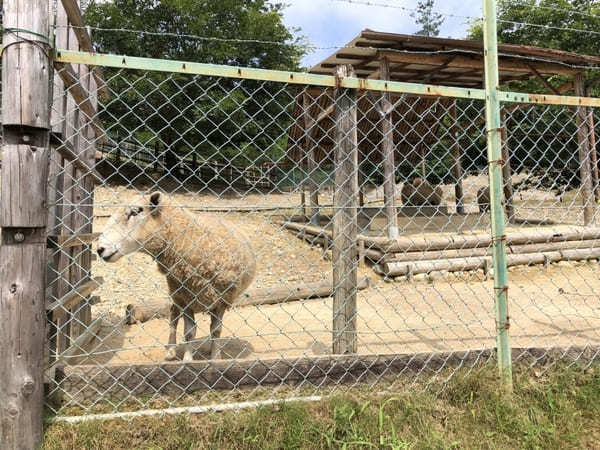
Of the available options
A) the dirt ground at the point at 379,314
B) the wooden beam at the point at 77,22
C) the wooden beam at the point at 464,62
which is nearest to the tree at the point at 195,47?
the wooden beam at the point at 464,62

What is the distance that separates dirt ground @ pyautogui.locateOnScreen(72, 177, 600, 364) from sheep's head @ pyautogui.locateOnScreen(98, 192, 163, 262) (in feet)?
0.84

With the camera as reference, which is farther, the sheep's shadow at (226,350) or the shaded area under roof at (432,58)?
the shaded area under roof at (432,58)

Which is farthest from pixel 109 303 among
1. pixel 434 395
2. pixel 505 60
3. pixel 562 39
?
pixel 562 39

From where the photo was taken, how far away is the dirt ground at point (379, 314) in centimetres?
424

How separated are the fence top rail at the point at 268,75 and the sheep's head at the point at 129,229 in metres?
1.40

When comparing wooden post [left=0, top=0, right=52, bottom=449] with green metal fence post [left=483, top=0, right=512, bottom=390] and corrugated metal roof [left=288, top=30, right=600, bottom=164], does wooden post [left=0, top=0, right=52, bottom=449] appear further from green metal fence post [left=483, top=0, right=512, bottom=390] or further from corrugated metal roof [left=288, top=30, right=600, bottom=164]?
corrugated metal roof [left=288, top=30, right=600, bottom=164]

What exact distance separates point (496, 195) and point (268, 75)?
1.71 m

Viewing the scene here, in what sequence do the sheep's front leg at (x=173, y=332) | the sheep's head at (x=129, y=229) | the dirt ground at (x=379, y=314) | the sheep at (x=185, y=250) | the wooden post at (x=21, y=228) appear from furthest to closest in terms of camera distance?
1. the dirt ground at (x=379, y=314)
2. the sheep's front leg at (x=173, y=332)
3. the sheep at (x=185, y=250)
4. the sheep's head at (x=129, y=229)
5. the wooden post at (x=21, y=228)

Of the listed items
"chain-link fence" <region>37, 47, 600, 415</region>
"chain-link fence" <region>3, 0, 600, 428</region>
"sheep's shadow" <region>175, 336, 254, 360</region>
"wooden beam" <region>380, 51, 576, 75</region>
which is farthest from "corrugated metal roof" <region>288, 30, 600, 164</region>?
"sheep's shadow" <region>175, 336, 254, 360</region>

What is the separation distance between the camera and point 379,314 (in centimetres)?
561

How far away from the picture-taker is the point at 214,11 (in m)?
23.4

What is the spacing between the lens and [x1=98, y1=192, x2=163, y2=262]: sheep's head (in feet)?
11.2

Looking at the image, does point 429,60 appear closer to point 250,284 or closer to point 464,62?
point 464,62

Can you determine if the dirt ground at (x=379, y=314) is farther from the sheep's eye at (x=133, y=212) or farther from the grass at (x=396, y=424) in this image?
the grass at (x=396, y=424)
